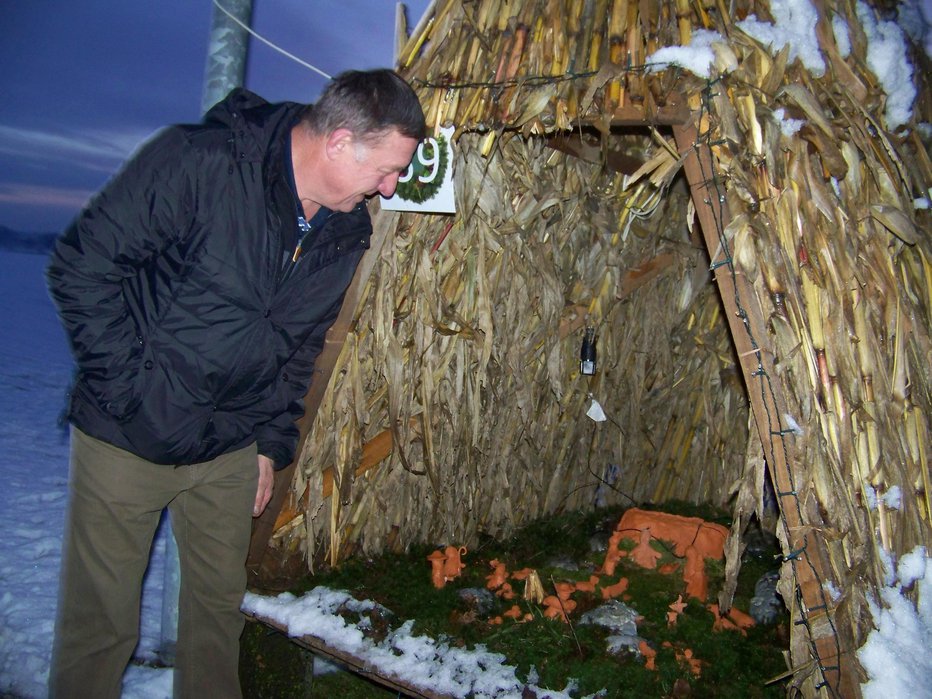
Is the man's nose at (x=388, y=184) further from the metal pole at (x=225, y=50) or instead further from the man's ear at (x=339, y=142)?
the metal pole at (x=225, y=50)

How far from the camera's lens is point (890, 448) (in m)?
2.13

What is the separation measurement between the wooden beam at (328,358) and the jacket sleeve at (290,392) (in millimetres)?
230

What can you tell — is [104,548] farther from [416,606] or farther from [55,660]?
[416,606]

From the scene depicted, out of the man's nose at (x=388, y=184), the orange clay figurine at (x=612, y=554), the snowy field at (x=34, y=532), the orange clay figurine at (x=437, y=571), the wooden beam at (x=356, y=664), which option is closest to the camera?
the man's nose at (x=388, y=184)

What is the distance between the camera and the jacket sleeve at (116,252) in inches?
70.9

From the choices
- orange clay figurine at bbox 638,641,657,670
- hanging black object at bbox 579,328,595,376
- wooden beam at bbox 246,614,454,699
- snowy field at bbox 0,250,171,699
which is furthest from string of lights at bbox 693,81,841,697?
snowy field at bbox 0,250,171,699

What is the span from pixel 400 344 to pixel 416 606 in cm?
111

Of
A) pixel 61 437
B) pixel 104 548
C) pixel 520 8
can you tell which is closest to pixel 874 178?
pixel 520 8

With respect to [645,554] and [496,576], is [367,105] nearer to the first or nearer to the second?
[496,576]

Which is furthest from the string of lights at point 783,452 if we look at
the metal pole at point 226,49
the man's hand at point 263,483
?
the metal pole at point 226,49

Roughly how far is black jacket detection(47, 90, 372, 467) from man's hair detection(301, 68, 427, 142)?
0.54ft

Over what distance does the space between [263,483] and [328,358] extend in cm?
55

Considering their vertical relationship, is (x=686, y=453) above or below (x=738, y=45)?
below

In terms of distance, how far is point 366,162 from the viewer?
79.7 inches
